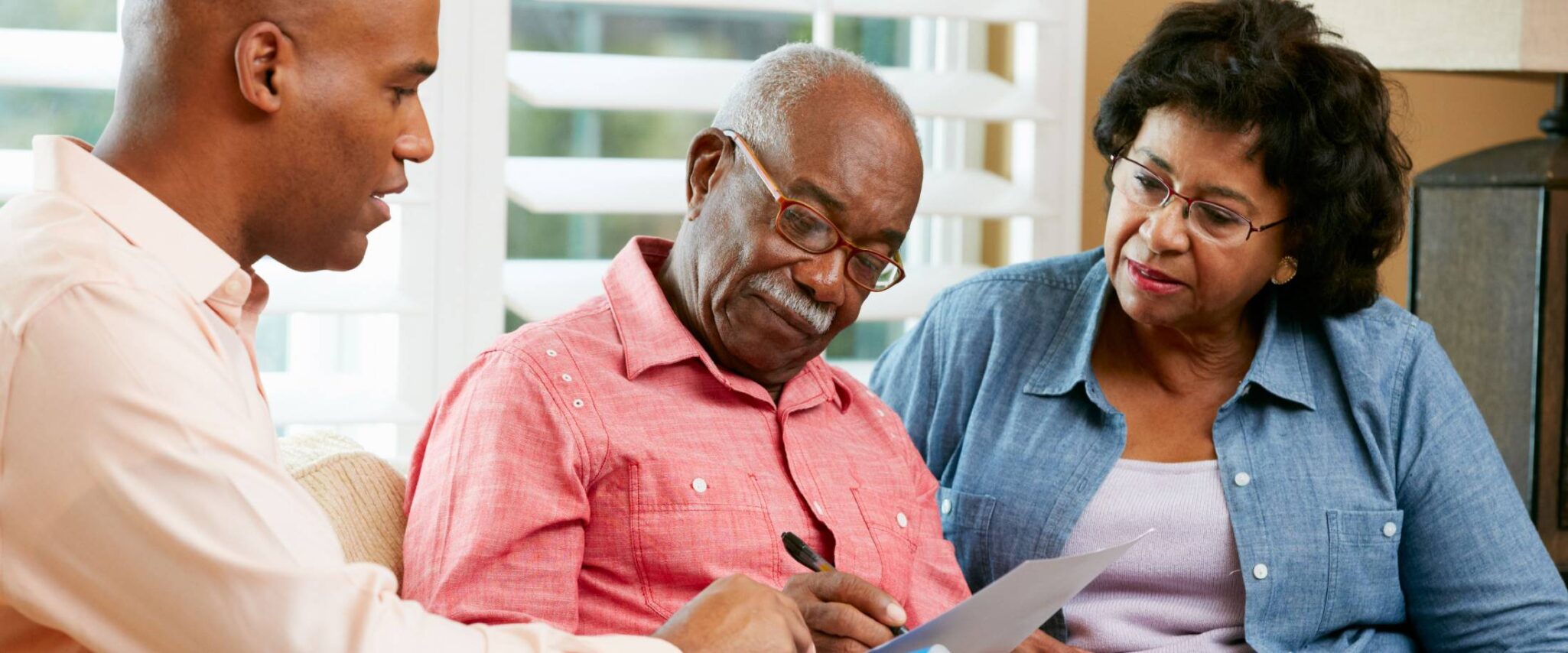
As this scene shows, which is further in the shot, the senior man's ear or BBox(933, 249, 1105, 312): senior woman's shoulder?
BBox(933, 249, 1105, 312): senior woman's shoulder

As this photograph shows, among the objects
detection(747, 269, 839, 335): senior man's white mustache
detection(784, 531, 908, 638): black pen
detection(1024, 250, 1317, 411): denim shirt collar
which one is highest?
detection(747, 269, 839, 335): senior man's white mustache

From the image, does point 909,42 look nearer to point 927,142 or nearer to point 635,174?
point 927,142

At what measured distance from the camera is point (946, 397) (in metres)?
1.99

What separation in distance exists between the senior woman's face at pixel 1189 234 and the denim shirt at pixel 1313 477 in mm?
103

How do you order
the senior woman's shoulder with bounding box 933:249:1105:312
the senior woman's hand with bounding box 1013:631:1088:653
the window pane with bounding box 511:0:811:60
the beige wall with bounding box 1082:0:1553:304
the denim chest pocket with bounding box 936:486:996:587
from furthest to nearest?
the beige wall with bounding box 1082:0:1553:304, the window pane with bounding box 511:0:811:60, the senior woman's shoulder with bounding box 933:249:1105:312, the denim chest pocket with bounding box 936:486:996:587, the senior woman's hand with bounding box 1013:631:1088:653

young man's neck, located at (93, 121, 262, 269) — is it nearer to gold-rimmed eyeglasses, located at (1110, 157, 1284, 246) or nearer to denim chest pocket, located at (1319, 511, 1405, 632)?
gold-rimmed eyeglasses, located at (1110, 157, 1284, 246)

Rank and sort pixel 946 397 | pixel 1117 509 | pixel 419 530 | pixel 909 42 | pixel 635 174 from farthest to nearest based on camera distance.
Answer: pixel 909 42 → pixel 635 174 → pixel 946 397 → pixel 1117 509 → pixel 419 530

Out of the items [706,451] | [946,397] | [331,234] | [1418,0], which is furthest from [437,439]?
[1418,0]

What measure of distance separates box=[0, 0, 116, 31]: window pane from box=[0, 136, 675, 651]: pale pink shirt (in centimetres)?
120

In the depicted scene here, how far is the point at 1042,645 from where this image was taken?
1771mm

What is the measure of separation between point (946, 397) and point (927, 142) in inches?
27.1

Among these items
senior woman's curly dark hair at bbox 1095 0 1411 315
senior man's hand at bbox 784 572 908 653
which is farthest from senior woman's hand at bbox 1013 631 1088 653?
senior woman's curly dark hair at bbox 1095 0 1411 315

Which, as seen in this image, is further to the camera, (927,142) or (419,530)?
(927,142)

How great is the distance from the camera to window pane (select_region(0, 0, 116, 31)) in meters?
1.94
